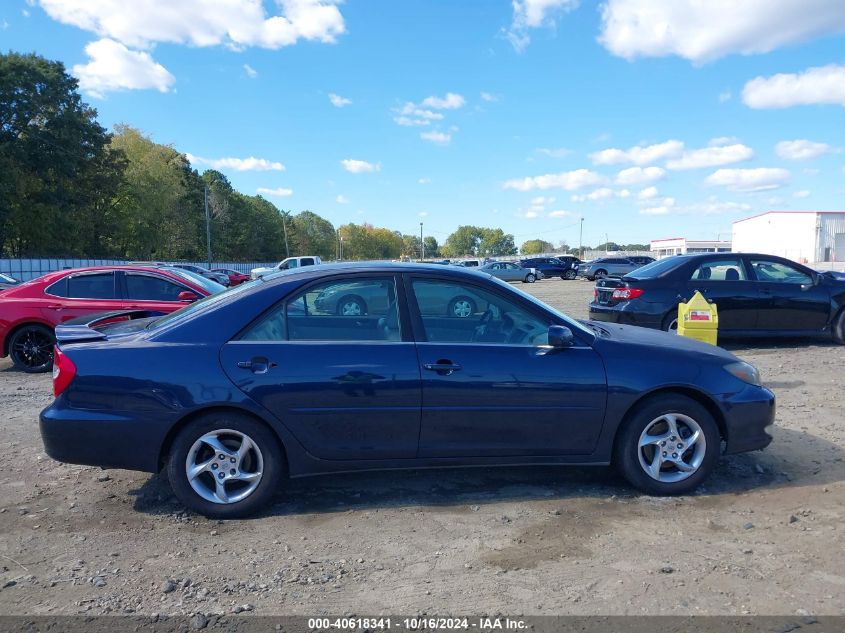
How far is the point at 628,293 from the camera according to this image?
9.30m

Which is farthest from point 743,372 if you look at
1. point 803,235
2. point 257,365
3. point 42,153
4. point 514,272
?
point 803,235

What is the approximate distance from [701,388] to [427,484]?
1978mm

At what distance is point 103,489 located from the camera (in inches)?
173

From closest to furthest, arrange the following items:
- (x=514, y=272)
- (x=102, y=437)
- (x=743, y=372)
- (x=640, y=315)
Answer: (x=102, y=437) < (x=743, y=372) < (x=640, y=315) < (x=514, y=272)

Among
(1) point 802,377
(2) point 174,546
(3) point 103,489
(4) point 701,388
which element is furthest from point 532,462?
(1) point 802,377

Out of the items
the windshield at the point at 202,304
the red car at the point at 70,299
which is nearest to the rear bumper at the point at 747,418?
the windshield at the point at 202,304

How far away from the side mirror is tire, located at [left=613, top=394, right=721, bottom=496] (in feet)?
2.22

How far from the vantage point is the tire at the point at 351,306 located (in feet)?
13.3

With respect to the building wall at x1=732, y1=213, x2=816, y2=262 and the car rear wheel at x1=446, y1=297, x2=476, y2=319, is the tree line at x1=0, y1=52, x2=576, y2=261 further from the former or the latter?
the building wall at x1=732, y1=213, x2=816, y2=262

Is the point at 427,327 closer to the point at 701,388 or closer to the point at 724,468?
the point at 701,388

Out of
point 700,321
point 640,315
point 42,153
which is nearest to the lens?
point 700,321

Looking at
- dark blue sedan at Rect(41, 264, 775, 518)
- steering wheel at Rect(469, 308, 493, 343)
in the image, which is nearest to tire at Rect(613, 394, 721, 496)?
dark blue sedan at Rect(41, 264, 775, 518)

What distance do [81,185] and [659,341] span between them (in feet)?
187

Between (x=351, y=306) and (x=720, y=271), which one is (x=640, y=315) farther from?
(x=351, y=306)
